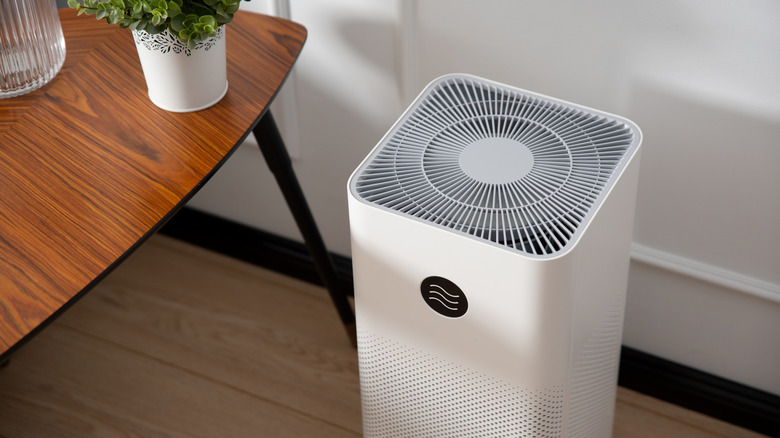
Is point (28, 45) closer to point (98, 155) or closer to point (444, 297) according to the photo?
point (98, 155)

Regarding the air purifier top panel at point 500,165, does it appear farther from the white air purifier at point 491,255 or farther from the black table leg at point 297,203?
the black table leg at point 297,203

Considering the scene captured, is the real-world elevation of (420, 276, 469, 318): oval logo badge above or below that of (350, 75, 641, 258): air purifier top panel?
below

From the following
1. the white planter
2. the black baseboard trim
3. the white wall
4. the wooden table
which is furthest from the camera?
the black baseboard trim

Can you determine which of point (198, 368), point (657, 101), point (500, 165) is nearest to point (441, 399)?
point (500, 165)

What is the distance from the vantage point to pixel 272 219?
1.65 metres

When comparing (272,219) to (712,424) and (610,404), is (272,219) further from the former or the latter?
(712,424)

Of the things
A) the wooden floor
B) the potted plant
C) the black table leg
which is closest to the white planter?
the potted plant

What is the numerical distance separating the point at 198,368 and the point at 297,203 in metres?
0.42

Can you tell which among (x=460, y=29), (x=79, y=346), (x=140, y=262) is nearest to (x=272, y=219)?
(x=140, y=262)

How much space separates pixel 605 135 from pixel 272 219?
2.69 ft

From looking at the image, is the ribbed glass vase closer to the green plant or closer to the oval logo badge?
the green plant

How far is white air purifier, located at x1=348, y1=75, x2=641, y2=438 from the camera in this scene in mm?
898

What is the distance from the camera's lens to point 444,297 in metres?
0.95

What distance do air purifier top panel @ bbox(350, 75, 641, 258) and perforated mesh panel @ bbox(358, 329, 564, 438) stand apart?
0.19m
